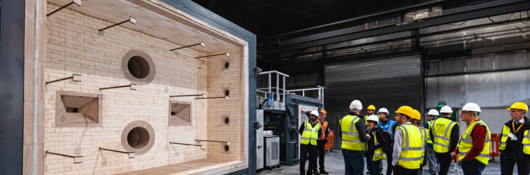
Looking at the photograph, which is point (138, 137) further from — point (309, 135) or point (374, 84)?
point (374, 84)

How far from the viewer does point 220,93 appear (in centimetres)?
795

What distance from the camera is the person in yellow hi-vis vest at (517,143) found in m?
5.52

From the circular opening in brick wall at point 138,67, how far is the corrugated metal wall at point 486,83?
14.5 meters

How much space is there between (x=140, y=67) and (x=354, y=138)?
5.00 m

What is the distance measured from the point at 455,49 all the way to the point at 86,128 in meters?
16.6

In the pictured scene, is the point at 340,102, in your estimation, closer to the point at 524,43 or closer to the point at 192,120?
the point at 524,43

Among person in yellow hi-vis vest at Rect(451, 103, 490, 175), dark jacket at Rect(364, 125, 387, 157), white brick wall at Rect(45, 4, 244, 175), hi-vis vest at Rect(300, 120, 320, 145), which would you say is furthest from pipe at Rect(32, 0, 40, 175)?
person in yellow hi-vis vest at Rect(451, 103, 490, 175)

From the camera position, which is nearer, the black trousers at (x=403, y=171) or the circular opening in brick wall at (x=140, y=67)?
the black trousers at (x=403, y=171)

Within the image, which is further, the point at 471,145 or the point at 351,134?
the point at 351,134

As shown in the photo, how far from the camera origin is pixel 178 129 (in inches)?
287

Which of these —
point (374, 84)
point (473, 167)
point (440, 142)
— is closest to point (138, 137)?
point (440, 142)

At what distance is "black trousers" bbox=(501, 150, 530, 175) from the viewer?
5.55 m

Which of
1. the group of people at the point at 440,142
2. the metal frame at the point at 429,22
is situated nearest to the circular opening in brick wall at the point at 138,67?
the group of people at the point at 440,142

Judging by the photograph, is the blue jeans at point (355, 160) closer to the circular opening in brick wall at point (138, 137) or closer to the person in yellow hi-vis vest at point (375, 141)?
the person in yellow hi-vis vest at point (375, 141)
